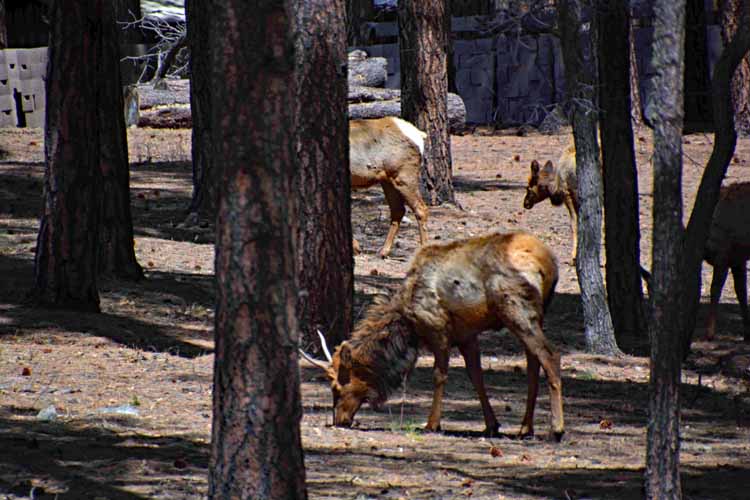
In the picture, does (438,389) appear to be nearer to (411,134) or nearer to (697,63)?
(411,134)

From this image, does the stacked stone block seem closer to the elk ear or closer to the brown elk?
the elk ear

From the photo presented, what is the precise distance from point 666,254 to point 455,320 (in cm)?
294

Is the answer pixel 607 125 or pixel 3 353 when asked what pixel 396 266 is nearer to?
pixel 607 125

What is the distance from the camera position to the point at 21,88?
2712 cm

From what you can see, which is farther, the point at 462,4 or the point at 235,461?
the point at 462,4

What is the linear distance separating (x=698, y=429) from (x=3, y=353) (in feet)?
18.5

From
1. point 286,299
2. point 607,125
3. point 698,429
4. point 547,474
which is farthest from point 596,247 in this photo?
point 286,299

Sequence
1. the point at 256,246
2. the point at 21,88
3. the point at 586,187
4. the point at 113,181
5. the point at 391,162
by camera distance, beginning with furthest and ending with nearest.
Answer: the point at 21,88 < the point at 391,162 < the point at 113,181 < the point at 586,187 < the point at 256,246

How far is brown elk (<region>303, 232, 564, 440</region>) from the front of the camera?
27.2 feet

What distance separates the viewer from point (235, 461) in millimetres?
5164

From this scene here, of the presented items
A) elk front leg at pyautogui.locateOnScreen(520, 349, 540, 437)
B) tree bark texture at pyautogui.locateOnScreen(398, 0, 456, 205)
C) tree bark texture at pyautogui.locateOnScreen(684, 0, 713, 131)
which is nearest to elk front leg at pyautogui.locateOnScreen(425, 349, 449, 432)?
elk front leg at pyautogui.locateOnScreen(520, 349, 540, 437)

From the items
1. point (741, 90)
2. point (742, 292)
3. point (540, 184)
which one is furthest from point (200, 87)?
point (741, 90)

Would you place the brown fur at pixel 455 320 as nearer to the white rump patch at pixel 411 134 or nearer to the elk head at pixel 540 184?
the white rump patch at pixel 411 134

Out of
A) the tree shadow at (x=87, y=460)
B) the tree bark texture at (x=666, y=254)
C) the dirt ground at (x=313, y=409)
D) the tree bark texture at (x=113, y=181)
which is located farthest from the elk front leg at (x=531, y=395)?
the tree bark texture at (x=113, y=181)
